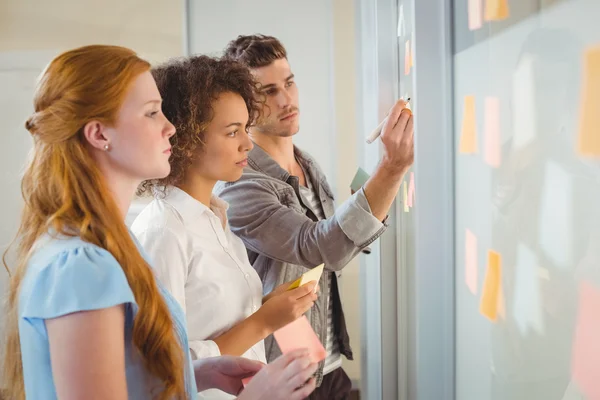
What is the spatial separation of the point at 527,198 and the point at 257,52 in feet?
3.09

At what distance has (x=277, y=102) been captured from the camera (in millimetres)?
1632

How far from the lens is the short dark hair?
64.5 inches

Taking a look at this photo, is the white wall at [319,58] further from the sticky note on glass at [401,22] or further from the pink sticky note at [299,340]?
the pink sticky note at [299,340]

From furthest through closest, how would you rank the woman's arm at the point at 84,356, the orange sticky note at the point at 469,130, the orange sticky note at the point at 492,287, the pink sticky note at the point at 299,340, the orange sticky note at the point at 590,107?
the orange sticky note at the point at 469,130 < the orange sticky note at the point at 492,287 < the pink sticky note at the point at 299,340 < the woman's arm at the point at 84,356 < the orange sticky note at the point at 590,107

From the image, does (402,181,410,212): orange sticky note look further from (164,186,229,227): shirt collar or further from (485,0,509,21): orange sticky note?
(485,0,509,21): orange sticky note

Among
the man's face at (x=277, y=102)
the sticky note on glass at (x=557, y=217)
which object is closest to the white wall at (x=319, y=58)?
the man's face at (x=277, y=102)

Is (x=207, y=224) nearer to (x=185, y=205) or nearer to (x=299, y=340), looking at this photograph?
(x=185, y=205)

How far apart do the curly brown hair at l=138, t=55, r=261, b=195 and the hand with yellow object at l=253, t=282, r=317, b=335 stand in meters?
0.30

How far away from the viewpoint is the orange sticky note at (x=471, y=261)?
3.71ft

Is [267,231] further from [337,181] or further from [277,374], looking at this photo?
[337,181]

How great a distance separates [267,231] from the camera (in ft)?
4.74

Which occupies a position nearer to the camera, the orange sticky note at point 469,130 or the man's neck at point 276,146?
the orange sticky note at point 469,130

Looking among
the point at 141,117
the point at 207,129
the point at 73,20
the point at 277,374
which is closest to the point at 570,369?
the point at 277,374

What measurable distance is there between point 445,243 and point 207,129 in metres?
0.50
